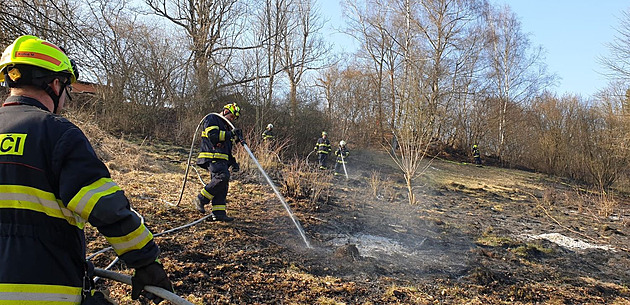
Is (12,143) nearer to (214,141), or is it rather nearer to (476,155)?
(214,141)

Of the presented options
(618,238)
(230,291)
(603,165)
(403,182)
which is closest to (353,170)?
(403,182)

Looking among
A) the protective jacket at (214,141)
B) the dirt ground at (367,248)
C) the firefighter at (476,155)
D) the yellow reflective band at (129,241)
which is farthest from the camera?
the firefighter at (476,155)

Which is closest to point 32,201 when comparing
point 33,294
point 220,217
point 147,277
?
point 33,294

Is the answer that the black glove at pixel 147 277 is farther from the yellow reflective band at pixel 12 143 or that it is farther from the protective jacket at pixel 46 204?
the yellow reflective band at pixel 12 143

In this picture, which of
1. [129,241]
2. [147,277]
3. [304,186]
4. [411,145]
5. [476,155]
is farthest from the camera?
[476,155]

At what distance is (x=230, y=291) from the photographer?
347cm

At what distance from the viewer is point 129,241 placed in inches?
64.7

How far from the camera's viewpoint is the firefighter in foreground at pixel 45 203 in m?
1.49

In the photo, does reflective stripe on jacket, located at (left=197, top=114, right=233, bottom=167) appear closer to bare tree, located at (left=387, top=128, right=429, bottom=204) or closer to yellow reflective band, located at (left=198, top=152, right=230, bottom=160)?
yellow reflective band, located at (left=198, top=152, right=230, bottom=160)

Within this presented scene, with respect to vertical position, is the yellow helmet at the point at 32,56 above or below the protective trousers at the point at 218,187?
above

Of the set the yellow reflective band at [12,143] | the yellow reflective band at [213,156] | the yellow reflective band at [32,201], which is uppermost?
the yellow reflective band at [12,143]

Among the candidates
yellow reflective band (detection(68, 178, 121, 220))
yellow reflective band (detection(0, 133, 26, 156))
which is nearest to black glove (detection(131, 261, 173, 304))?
yellow reflective band (detection(68, 178, 121, 220))

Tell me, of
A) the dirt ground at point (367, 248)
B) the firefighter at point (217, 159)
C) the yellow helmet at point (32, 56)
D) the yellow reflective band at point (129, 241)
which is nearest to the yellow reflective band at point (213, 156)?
the firefighter at point (217, 159)

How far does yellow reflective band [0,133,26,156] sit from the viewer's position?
59.6 inches
